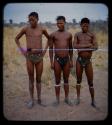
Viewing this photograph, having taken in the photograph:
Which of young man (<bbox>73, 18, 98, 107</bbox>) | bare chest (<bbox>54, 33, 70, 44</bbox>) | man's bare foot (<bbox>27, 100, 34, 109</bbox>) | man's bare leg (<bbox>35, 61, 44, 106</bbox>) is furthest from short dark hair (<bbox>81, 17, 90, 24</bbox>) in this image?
man's bare foot (<bbox>27, 100, 34, 109</bbox>)

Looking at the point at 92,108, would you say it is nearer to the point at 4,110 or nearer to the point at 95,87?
the point at 95,87

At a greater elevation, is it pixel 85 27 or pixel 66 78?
pixel 85 27

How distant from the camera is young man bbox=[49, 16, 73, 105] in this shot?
418cm

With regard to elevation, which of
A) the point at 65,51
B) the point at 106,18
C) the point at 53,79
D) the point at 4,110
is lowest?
the point at 4,110

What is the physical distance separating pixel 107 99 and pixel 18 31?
121cm

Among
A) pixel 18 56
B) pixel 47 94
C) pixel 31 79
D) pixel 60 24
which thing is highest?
pixel 60 24

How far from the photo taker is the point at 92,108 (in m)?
4.25

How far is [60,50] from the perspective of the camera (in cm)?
419

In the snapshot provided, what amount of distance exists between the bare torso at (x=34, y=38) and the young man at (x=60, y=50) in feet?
0.39

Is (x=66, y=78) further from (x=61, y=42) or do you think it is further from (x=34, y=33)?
(x=34, y=33)

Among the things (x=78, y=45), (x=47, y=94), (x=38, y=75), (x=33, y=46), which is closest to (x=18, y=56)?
(x=33, y=46)

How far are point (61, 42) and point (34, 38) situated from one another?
29 cm

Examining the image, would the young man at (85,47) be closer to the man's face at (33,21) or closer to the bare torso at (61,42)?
the bare torso at (61,42)

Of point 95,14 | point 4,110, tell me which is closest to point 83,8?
point 95,14
